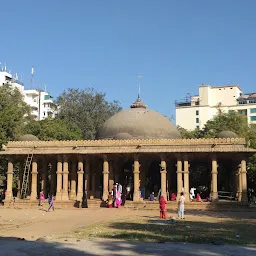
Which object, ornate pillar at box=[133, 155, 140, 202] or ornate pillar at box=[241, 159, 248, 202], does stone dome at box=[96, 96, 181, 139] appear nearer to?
ornate pillar at box=[133, 155, 140, 202]

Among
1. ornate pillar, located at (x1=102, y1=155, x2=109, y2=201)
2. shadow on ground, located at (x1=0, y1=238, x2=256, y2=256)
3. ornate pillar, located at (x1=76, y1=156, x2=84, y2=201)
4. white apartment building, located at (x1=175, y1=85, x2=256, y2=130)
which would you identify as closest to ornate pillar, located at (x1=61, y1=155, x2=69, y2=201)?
ornate pillar, located at (x1=76, y1=156, x2=84, y2=201)

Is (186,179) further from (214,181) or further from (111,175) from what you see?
(111,175)

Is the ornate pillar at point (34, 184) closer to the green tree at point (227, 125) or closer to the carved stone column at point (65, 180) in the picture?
the carved stone column at point (65, 180)

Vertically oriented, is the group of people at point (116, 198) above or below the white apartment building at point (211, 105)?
below

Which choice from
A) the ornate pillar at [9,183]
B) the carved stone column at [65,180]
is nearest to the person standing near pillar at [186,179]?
the carved stone column at [65,180]

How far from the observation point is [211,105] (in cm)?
7731

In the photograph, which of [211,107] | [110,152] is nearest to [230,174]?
[110,152]

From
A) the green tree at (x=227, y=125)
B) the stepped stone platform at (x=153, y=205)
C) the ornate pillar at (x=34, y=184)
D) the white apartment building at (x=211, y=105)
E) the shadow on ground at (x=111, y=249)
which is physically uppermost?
the white apartment building at (x=211, y=105)

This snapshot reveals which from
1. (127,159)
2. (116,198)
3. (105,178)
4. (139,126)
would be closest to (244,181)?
(116,198)

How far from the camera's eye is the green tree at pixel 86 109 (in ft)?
160

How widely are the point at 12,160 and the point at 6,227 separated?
15367 mm

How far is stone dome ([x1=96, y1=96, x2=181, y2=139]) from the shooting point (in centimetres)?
3059

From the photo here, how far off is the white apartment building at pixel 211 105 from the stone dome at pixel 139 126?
1746 inches

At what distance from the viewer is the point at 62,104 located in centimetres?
5031
